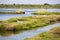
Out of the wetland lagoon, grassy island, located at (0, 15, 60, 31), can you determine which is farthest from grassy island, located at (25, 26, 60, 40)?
grassy island, located at (0, 15, 60, 31)

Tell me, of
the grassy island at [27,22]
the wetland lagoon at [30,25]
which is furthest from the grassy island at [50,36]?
the grassy island at [27,22]

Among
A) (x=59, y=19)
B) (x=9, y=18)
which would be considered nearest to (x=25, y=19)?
(x=9, y=18)

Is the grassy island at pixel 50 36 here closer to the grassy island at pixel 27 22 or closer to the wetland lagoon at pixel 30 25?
the wetland lagoon at pixel 30 25

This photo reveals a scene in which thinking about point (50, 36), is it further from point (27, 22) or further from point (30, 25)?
point (27, 22)

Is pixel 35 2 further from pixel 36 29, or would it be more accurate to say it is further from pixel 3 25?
pixel 3 25

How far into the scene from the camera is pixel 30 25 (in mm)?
8227

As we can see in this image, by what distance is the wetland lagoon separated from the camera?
6.66m

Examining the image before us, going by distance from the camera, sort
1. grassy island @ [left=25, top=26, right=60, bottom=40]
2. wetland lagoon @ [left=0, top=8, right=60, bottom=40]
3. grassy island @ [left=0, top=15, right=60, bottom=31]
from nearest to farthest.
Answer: grassy island @ [left=25, top=26, right=60, bottom=40], wetland lagoon @ [left=0, top=8, right=60, bottom=40], grassy island @ [left=0, top=15, right=60, bottom=31]

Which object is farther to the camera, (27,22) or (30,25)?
(27,22)

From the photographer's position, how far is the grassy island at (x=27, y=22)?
7.50 m

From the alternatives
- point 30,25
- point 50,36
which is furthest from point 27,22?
point 50,36

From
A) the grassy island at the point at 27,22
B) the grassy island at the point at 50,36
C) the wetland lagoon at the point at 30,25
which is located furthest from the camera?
the grassy island at the point at 27,22

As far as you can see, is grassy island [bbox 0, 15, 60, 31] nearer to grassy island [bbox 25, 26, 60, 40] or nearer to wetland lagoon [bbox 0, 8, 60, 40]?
wetland lagoon [bbox 0, 8, 60, 40]

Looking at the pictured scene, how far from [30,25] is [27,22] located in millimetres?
327
